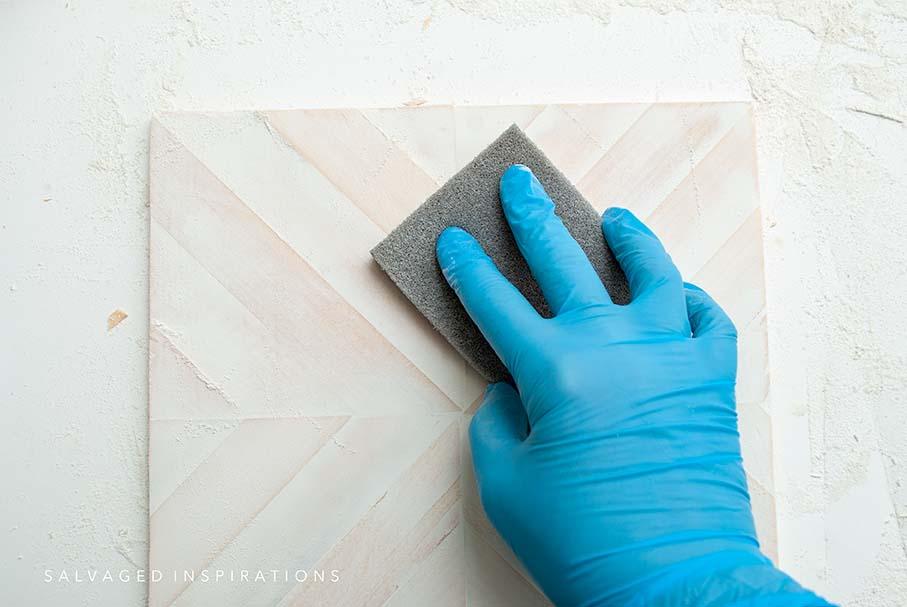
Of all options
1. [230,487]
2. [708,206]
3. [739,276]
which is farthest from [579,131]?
[230,487]

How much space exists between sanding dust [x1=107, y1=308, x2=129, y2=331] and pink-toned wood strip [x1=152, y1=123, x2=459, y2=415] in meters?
0.23

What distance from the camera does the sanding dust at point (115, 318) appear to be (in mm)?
1578

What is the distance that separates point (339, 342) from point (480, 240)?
0.39m

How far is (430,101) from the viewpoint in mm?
1649

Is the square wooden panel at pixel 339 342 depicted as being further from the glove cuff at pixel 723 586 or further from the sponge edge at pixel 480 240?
the glove cuff at pixel 723 586

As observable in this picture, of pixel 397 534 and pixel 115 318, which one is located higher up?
pixel 115 318

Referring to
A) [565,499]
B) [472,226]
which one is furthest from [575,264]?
[565,499]

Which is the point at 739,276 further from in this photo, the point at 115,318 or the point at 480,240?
the point at 115,318

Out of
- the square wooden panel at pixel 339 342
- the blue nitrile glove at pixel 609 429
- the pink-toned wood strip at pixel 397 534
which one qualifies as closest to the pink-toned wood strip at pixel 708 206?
the square wooden panel at pixel 339 342

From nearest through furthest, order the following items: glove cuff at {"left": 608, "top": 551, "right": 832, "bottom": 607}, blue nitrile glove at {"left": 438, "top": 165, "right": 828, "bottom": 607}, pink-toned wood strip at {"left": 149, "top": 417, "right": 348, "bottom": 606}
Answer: glove cuff at {"left": 608, "top": 551, "right": 832, "bottom": 607}
blue nitrile glove at {"left": 438, "top": 165, "right": 828, "bottom": 607}
pink-toned wood strip at {"left": 149, "top": 417, "right": 348, "bottom": 606}

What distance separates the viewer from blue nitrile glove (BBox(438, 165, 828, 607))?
1269mm

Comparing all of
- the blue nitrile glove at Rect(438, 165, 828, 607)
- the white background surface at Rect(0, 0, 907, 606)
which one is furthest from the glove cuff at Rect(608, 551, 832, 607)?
the white background surface at Rect(0, 0, 907, 606)

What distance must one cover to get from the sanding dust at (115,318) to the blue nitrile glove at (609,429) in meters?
0.77

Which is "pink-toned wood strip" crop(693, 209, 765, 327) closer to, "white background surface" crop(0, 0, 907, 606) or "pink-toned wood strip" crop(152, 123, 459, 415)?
"white background surface" crop(0, 0, 907, 606)
